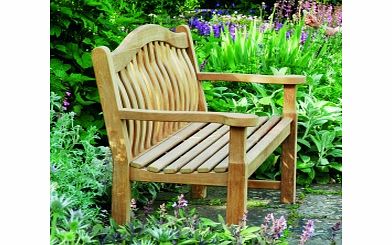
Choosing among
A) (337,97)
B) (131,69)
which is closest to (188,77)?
(131,69)

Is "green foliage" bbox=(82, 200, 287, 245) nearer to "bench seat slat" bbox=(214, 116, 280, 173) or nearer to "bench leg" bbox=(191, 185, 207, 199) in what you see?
"bench seat slat" bbox=(214, 116, 280, 173)

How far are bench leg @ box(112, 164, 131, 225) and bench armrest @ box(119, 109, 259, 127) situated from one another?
0.28 m

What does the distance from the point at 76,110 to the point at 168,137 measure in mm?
756

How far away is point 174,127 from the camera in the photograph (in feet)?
14.1

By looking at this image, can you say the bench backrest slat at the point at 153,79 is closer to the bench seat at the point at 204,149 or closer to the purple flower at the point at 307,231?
the bench seat at the point at 204,149

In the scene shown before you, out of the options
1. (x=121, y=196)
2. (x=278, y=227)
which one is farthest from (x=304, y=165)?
(x=278, y=227)

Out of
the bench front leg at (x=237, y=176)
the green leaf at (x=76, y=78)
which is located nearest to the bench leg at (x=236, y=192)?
the bench front leg at (x=237, y=176)

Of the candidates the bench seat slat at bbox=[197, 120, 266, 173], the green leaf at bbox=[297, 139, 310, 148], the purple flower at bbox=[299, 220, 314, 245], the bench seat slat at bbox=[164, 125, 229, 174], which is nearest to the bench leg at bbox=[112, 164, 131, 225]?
the bench seat slat at bbox=[164, 125, 229, 174]

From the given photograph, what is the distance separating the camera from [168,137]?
13.4 feet

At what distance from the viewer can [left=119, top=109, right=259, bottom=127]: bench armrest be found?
3043mm

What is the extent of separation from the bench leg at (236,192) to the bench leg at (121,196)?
1.62 ft

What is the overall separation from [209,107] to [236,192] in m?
2.25

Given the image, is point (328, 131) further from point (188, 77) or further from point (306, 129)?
point (188, 77)

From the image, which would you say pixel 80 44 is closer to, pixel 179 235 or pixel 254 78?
pixel 254 78
